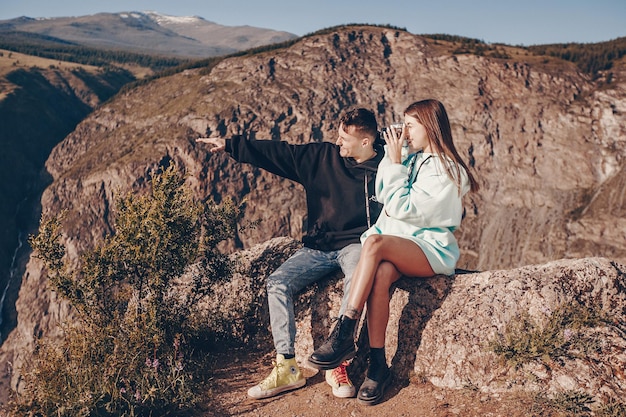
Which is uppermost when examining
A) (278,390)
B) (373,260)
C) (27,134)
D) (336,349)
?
(373,260)

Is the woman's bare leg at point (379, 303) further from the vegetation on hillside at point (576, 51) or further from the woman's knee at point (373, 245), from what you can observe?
the vegetation on hillside at point (576, 51)

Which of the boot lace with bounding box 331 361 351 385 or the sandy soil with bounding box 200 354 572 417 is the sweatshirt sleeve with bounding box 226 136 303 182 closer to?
the boot lace with bounding box 331 361 351 385

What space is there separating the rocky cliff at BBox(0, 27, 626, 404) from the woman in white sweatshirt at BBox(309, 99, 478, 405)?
57.0 m

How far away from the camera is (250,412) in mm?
5445

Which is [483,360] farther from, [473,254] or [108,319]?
[473,254]

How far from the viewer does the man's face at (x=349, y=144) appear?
6438 millimetres

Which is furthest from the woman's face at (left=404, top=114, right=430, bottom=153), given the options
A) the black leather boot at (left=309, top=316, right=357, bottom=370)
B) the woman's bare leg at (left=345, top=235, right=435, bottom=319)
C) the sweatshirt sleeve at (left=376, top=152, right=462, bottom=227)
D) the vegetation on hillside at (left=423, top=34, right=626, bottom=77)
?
the vegetation on hillside at (left=423, top=34, right=626, bottom=77)

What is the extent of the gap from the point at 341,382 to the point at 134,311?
9.90 ft

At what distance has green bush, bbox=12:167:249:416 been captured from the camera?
17.5 ft

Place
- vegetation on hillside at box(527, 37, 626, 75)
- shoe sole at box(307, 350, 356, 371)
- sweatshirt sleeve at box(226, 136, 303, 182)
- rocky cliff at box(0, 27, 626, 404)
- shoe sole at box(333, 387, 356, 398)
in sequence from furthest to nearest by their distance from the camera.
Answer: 1. vegetation on hillside at box(527, 37, 626, 75)
2. rocky cliff at box(0, 27, 626, 404)
3. sweatshirt sleeve at box(226, 136, 303, 182)
4. shoe sole at box(333, 387, 356, 398)
5. shoe sole at box(307, 350, 356, 371)

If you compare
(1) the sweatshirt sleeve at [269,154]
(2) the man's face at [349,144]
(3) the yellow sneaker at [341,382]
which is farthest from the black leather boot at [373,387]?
(1) the sweatshirt sleeve at [269,154]

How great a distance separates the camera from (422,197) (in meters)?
5.53

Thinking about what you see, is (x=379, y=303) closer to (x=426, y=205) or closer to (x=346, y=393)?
(x=346, y=393)

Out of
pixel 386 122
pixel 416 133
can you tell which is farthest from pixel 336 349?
pixel 386 122
